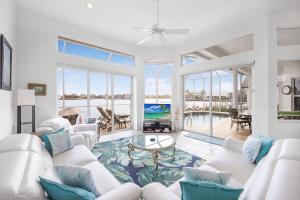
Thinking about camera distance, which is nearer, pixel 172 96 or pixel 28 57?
pixel 28 57

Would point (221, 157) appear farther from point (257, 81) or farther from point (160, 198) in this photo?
point (257, 81)

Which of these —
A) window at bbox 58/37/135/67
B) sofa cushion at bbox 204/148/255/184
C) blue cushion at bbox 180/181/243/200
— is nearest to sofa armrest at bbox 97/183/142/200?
blue cushion at bbox 180/181/243/200

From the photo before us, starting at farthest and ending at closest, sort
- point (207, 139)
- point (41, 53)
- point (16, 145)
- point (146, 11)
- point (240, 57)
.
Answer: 1. point (207, 139)
2. point (240, 57)
3. point (41, 53)
4. point (146, 11)
5. point (16, 145)

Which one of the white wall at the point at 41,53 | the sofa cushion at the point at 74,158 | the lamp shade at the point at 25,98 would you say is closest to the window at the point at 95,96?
the white wall at the point at 41,53

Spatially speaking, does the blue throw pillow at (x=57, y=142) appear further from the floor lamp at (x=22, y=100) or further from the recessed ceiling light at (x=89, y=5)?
the recessed ceiling light at (x=89, y=5)

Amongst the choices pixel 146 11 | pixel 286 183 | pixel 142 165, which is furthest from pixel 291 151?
pixel 146 11

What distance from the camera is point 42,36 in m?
3.61

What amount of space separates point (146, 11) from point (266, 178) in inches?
140

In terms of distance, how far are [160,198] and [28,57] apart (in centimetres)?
411

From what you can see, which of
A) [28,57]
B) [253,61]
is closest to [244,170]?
[253,61]

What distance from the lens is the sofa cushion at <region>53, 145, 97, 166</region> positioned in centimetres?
204

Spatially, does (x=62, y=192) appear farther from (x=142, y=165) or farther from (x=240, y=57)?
(x=240, y=57)

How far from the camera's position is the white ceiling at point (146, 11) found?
3.09 meters

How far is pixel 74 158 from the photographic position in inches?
83.6
